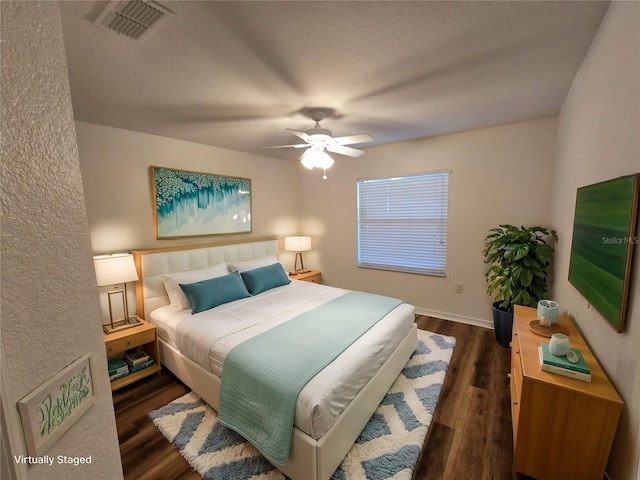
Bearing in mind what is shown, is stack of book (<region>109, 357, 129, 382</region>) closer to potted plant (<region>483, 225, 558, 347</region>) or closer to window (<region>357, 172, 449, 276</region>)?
window (<region>357, 172, 449, 276</region>)

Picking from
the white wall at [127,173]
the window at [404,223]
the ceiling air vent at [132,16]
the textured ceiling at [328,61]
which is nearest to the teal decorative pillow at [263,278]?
the white wall at [127,173]

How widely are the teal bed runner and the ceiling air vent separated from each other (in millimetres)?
1951

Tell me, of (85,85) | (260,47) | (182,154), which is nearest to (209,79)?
(260,47)

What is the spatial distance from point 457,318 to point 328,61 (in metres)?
3.42

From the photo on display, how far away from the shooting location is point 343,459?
170 cm

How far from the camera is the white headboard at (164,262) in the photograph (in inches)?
111

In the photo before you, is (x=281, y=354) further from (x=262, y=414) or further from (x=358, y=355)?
(x=358, y=355)

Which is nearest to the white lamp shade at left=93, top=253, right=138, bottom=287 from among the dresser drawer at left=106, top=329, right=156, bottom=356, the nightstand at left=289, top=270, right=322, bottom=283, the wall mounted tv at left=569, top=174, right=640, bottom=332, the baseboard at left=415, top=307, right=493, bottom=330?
the dresser drawer at left=106, top=329, right=156, bottom=356

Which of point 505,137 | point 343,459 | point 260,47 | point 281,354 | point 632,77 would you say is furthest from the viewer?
point 505,137

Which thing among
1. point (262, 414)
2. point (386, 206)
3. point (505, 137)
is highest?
point (505, 137)

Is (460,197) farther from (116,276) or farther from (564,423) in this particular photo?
(116,276)

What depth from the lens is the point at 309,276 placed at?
14.3 feet

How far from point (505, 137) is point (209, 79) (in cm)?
315

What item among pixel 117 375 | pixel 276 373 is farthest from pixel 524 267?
pixel 117 375
